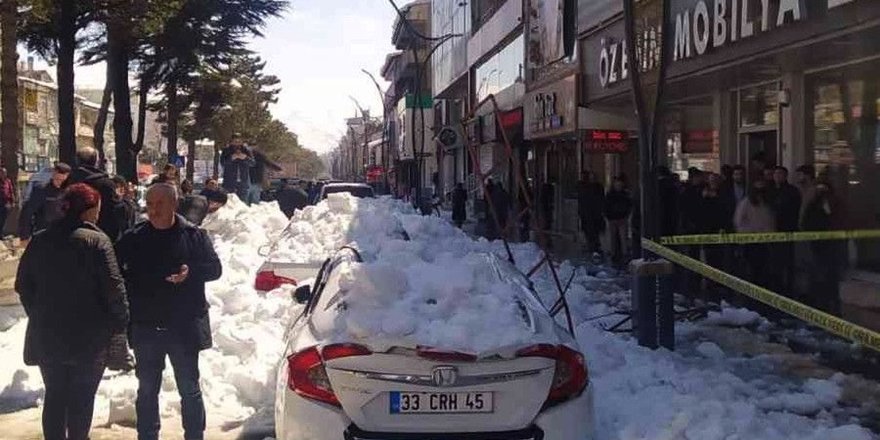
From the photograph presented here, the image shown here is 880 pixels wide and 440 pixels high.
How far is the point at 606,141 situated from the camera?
21578mm

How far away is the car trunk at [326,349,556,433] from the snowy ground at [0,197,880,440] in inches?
8.0

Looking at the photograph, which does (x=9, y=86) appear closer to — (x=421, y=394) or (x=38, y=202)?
(x=38, y=202)

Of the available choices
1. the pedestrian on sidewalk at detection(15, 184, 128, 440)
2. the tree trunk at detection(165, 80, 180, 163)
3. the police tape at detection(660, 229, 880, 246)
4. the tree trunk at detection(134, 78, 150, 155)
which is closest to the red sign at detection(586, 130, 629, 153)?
the police tape at detection(660, 229, 880, 246)

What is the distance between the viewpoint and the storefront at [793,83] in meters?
11.3

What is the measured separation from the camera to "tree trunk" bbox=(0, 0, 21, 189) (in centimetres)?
2030

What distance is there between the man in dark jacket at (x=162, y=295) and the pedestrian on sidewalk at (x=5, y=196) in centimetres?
1612

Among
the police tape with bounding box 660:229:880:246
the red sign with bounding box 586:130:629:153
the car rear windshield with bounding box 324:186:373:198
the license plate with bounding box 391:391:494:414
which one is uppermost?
the red sign with bounding box 586:130:629:153

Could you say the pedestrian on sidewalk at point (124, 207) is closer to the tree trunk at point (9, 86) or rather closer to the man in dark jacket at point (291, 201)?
the tree trunk at point (9, 86)

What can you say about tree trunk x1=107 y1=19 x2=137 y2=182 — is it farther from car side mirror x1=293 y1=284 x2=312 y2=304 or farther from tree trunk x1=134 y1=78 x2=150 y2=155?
car side mirror x1=293 y1=284 x2=312 y2=304

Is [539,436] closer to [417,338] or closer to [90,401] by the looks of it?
[417,338]

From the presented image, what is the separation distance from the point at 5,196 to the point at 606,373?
1658cm

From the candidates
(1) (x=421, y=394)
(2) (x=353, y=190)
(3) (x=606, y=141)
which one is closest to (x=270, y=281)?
(1) (x=421, y=394)

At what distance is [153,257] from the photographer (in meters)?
6.18

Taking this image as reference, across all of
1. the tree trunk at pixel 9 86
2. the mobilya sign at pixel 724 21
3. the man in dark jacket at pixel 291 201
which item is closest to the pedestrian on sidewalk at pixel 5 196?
the tree trunk at pixel 9 86
